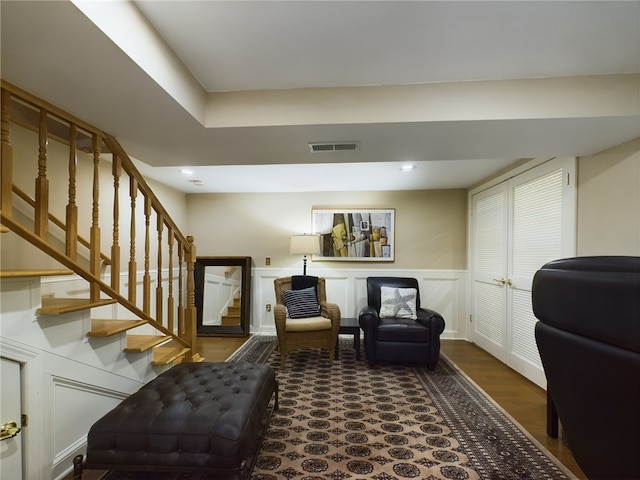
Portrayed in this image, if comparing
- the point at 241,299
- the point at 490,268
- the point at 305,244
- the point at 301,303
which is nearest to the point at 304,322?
the point at 301,303

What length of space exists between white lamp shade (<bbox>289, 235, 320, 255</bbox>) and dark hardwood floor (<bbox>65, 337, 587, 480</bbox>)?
1477 millimetres

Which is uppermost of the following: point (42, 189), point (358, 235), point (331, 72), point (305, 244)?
point (331, 72)

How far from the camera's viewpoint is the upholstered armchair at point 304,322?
10.0ft

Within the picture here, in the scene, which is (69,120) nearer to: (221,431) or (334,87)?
(334,87)

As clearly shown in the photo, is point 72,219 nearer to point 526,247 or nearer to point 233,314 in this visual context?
point 233,314

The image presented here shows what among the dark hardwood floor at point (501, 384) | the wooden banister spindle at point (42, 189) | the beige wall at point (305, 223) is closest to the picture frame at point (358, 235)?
the beige wall at point (305, 223)

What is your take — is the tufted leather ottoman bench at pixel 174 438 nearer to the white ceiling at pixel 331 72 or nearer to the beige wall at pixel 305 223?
the white ceiling at pixel 331 72

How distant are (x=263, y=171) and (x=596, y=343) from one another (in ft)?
10.2

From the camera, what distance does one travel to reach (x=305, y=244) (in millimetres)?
3951

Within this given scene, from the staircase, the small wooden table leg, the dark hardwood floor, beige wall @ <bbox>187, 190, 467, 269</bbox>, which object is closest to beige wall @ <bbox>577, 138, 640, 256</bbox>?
the small wooden table leg

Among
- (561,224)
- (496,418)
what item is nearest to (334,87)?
(561,224)

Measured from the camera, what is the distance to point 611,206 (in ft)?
6.43

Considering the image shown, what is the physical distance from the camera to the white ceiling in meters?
1.13

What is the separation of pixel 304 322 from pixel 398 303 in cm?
116
